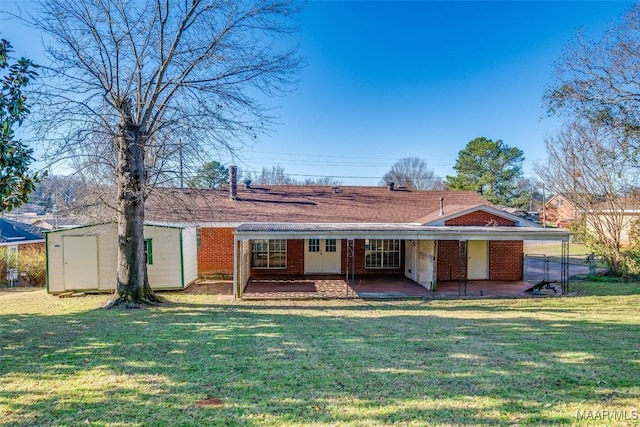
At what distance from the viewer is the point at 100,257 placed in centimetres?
1318

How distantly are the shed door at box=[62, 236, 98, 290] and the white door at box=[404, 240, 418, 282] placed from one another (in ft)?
41.1

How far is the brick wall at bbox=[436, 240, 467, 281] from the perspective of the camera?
53.7 ft

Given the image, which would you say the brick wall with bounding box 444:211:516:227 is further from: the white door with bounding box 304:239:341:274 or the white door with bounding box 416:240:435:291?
the white door with bounding box 304:239:341:274

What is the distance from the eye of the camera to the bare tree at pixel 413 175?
55.2 m

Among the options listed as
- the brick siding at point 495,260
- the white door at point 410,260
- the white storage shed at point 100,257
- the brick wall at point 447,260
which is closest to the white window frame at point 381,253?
the white door at point 410,260

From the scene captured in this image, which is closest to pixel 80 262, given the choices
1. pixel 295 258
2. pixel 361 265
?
pixel 295 258

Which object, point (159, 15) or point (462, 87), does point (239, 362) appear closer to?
point (159, 15)

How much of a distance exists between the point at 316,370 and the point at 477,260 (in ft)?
44.7

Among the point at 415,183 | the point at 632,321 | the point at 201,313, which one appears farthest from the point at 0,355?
the point at 415,183

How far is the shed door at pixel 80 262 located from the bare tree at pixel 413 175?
46.1 m

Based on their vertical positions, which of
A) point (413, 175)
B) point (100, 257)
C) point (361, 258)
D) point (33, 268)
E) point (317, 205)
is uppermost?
point (413, 175)

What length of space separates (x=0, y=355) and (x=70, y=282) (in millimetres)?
8766

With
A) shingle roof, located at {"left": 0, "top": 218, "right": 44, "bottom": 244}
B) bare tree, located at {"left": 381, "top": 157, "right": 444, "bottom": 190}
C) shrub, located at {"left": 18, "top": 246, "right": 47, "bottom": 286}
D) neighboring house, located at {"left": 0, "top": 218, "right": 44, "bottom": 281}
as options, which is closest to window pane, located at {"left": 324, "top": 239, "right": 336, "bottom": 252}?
shrub, located at {"left": 18, "top": 246, "right": 47, "bottom": 286}

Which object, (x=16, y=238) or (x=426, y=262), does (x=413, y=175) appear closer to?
(x=426, y=262)
